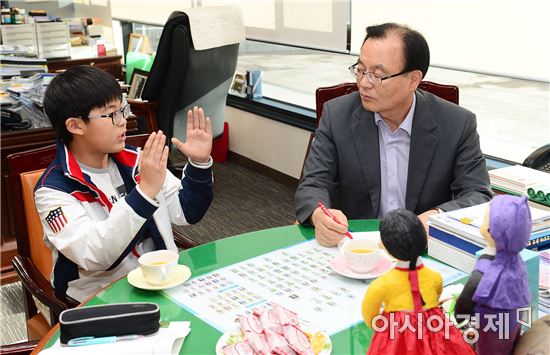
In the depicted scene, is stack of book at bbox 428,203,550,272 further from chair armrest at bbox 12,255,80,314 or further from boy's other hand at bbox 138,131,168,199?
chair armrest at bbox 12,255,80,314

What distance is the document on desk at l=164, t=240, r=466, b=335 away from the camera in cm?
141

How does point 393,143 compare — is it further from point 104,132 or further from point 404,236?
point 404,236

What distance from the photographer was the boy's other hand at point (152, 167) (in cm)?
174

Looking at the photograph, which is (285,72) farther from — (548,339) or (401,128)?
(548,339)

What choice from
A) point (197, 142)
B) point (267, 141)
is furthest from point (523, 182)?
point (267, 141)

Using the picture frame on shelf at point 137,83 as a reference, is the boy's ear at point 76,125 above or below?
above

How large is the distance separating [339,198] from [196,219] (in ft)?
1.78

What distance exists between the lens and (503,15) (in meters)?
3.05

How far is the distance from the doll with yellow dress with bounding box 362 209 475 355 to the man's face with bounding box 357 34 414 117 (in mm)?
1236

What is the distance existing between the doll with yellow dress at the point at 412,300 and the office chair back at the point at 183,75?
3106mm

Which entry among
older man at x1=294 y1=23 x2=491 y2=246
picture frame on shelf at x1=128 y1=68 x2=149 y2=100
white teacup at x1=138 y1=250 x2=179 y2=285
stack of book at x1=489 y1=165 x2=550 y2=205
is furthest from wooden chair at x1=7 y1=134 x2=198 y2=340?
picture frame on shelf at x1=128 y1=68 x2=149 y2=100

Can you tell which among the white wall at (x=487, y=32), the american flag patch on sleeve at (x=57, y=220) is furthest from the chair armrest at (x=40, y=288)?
the white wall at (x=487, y=32)

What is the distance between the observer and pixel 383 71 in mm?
2154

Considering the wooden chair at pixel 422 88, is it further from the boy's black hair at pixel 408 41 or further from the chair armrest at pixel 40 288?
the chair armrest at pixel 40 288
